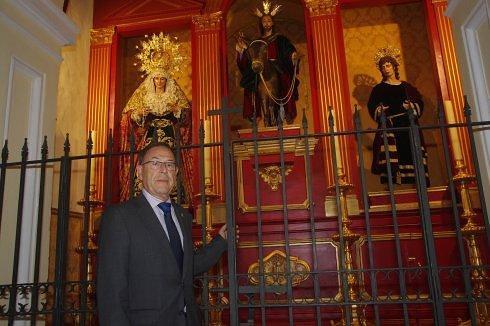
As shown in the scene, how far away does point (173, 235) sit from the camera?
230 centimetres

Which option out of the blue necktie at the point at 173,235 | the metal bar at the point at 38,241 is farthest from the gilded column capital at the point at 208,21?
the blue necktie at the point at 173,235

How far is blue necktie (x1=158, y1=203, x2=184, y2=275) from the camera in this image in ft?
7.44

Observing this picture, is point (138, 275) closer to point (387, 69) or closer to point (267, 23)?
point (387, 69)

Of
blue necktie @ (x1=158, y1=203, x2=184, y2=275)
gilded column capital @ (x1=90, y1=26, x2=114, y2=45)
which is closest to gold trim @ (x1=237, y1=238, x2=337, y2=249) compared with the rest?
blue necktie @ (x1=158, y1=203, x2=184, y2=275)

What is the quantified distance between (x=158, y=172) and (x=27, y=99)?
1.84 meters

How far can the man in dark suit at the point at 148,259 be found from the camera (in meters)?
2.04

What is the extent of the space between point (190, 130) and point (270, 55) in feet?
5.40

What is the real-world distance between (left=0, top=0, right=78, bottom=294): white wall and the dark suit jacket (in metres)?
1.49

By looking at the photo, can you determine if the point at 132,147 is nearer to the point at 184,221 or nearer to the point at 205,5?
the point at 184,221

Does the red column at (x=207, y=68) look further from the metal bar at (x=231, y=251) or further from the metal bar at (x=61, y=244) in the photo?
the metal bar at (x=231, y=251)

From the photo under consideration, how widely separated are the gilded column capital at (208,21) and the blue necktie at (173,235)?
534 centimetres

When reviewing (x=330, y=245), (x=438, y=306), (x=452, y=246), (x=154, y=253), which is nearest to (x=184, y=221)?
(x=154, y=253)

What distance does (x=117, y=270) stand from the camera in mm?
2043

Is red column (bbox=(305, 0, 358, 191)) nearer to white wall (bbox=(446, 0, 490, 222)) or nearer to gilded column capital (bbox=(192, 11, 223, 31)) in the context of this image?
gilded column capital (bbox=(192, 11, 223, 31))
